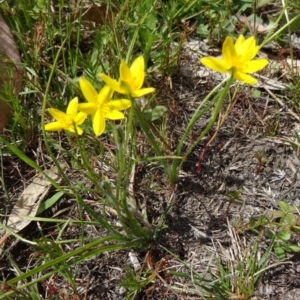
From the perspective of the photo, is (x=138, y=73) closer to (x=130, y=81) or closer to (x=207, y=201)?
(x=130, y=81)

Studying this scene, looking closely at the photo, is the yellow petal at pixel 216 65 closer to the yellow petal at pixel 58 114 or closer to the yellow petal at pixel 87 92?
the yellow petal at pixel 87 92

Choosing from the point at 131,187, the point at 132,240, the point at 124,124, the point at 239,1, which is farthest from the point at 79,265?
the point at 239,1

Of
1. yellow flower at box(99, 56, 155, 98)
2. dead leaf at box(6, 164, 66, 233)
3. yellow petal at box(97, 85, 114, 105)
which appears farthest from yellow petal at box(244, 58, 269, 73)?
dead leaf at box(6, 164, 66, 233)

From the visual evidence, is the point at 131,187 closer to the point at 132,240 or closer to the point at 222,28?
the point at 132,240

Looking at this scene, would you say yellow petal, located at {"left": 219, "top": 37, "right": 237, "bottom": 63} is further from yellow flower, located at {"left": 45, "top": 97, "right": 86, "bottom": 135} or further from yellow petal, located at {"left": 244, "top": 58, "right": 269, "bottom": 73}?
yellow flower, located at {"left": 45, "top": 97, "right": 86, "bottom": 135}

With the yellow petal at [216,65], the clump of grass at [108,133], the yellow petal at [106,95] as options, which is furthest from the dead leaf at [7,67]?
the yellow petal at [216,65]
